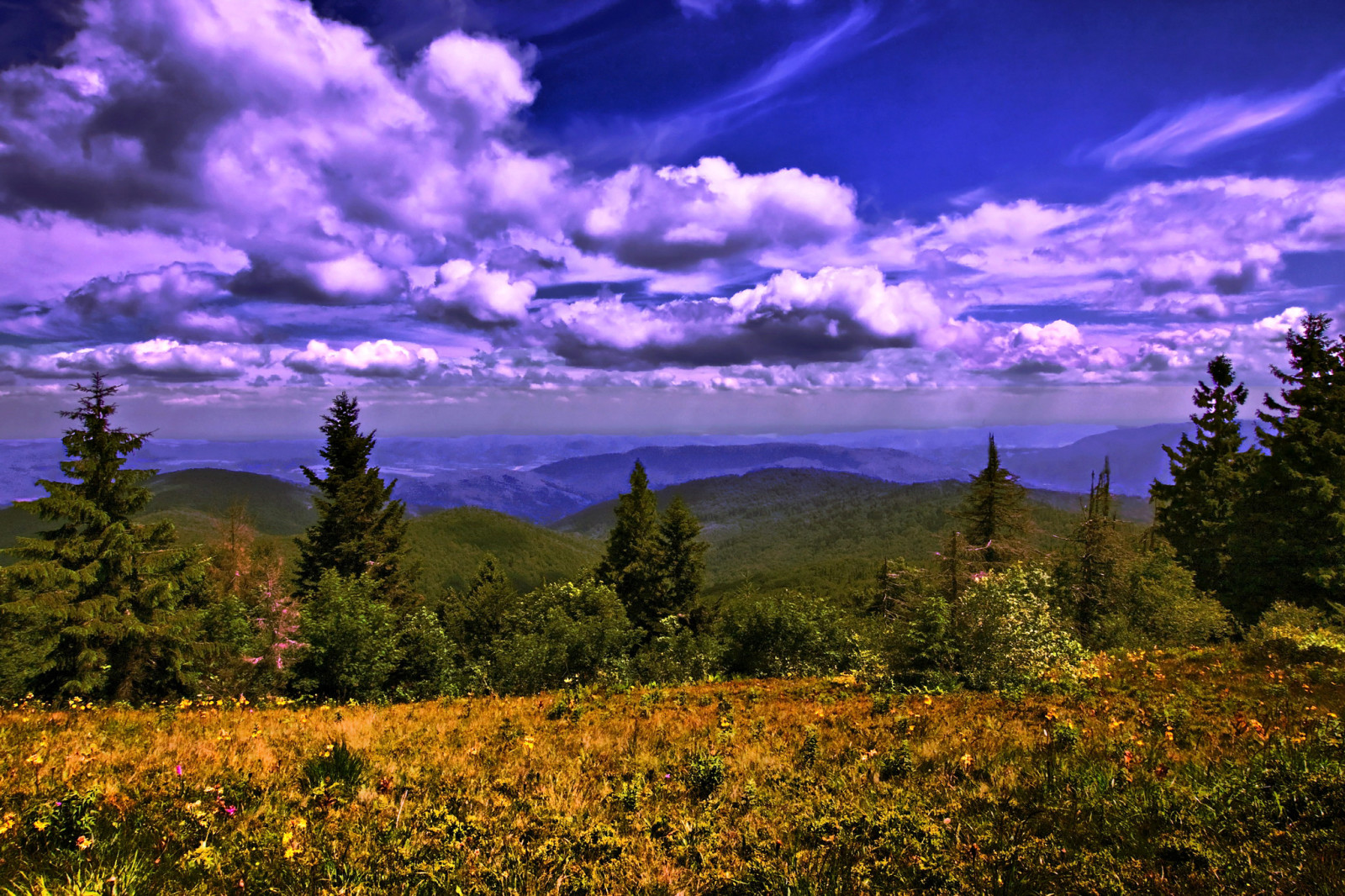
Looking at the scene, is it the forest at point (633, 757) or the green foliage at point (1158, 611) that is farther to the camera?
the green foliage at point (1158, 611)

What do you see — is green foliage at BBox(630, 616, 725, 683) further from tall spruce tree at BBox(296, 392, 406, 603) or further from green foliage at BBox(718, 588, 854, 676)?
tall spruce tree at BBox(296, 392, 406, 603)

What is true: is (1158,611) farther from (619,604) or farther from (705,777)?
(705,777)

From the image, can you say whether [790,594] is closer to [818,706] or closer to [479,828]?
[818,706]

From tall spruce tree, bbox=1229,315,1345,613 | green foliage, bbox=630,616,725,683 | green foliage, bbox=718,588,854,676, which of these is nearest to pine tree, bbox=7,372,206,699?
green foliage, bbox=630,616,725,683

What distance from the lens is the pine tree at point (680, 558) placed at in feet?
161

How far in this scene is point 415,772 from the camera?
676 centimetres

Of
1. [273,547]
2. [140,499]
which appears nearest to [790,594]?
[140,499]

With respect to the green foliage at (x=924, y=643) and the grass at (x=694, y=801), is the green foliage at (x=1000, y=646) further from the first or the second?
the grass at (x=694, y=801)

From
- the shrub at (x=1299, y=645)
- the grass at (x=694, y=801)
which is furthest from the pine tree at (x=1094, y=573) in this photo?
the grass at (x=694, y=801)

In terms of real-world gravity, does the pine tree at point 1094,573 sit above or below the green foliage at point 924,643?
below

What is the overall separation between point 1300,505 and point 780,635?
2470cm

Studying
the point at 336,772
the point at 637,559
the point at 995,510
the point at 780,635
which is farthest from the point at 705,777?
the point at 637,559

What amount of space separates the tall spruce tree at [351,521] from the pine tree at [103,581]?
10225mm

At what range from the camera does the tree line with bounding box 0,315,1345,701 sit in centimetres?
2128
